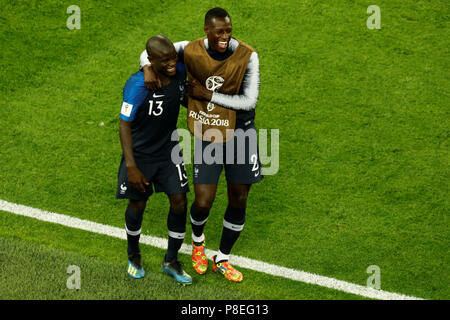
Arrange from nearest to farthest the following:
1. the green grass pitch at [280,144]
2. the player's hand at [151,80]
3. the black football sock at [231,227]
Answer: the player's hand at [151,80] < the black football sock at [231,227] < the green grass pitch at [280,144]

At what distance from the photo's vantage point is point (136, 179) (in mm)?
5180

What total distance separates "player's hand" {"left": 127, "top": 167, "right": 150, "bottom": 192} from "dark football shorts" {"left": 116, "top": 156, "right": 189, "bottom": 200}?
0.16 m

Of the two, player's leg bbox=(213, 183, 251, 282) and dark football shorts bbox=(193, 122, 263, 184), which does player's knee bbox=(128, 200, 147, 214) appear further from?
player's leg bbox=(213, 183, 251, 282)

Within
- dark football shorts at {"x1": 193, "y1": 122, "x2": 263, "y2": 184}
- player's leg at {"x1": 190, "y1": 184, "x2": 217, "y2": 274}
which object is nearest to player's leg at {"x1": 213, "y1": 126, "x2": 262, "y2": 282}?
dark football shorts at {"x1": 193, "y1": 122, "x2": 263, "y2": 184}

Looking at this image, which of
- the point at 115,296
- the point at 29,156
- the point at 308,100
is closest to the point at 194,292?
the point at 115,296

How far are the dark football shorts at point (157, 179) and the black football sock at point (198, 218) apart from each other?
0.91 ft

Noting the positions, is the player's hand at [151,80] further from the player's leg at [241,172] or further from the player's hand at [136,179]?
the player's leg at [241,172]

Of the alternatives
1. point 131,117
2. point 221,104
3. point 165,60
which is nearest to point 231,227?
point 221,104

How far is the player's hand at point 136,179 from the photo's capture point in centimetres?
516

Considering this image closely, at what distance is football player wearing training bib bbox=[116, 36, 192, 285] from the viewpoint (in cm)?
509

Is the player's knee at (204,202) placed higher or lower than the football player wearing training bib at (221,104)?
lower

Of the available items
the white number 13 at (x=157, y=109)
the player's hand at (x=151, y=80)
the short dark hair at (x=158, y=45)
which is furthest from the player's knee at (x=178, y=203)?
the short dark hair at (x=158, y=45)

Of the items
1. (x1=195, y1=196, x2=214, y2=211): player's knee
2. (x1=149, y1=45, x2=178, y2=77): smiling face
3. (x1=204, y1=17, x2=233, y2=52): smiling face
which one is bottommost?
(x1=195, y1=196, x2=214, y2=211): player's knee

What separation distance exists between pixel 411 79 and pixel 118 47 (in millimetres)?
4000
